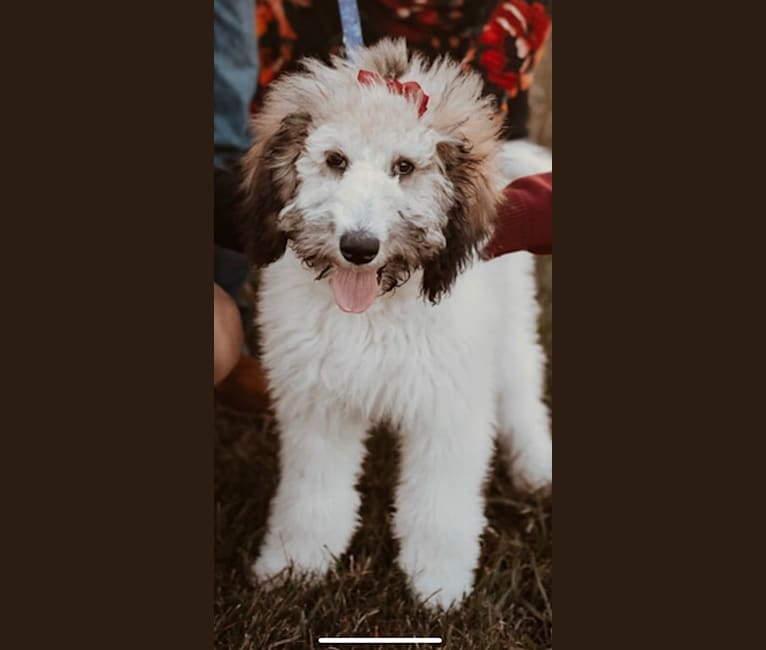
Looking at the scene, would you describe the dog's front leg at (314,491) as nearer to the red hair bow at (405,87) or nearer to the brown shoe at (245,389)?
the brown shoe at (245,389)

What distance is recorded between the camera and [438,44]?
298cm

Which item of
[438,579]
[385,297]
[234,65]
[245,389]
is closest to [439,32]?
[234,65]

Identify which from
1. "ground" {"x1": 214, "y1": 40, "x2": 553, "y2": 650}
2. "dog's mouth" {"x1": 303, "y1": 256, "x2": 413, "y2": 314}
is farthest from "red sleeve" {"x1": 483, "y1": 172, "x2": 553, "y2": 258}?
"dog's mouth" {"x1": 303, "y1": 256, "x2": 413, "y2": 314}

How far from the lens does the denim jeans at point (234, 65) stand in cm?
316

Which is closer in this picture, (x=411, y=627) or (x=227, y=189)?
(x=411, y=627)

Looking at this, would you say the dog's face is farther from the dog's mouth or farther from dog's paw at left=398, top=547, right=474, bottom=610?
dog's paw at left=398, top=547, right=474, bottom=610

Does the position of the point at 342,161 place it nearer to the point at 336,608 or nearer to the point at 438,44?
the point at 438,44

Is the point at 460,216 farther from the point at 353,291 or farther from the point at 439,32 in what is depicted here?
the point at 439,32

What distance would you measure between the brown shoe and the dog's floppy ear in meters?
0.79

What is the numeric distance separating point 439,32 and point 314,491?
1.44 metres

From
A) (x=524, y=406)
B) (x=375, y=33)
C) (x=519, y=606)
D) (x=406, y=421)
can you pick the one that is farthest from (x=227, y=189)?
(x=519, y=606)

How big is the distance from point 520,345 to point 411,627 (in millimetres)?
1042

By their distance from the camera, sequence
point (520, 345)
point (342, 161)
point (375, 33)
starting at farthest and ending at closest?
point (520, 345)
point (375, 33)
point (342, 161)

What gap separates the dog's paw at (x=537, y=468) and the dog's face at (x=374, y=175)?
3.50 feet
